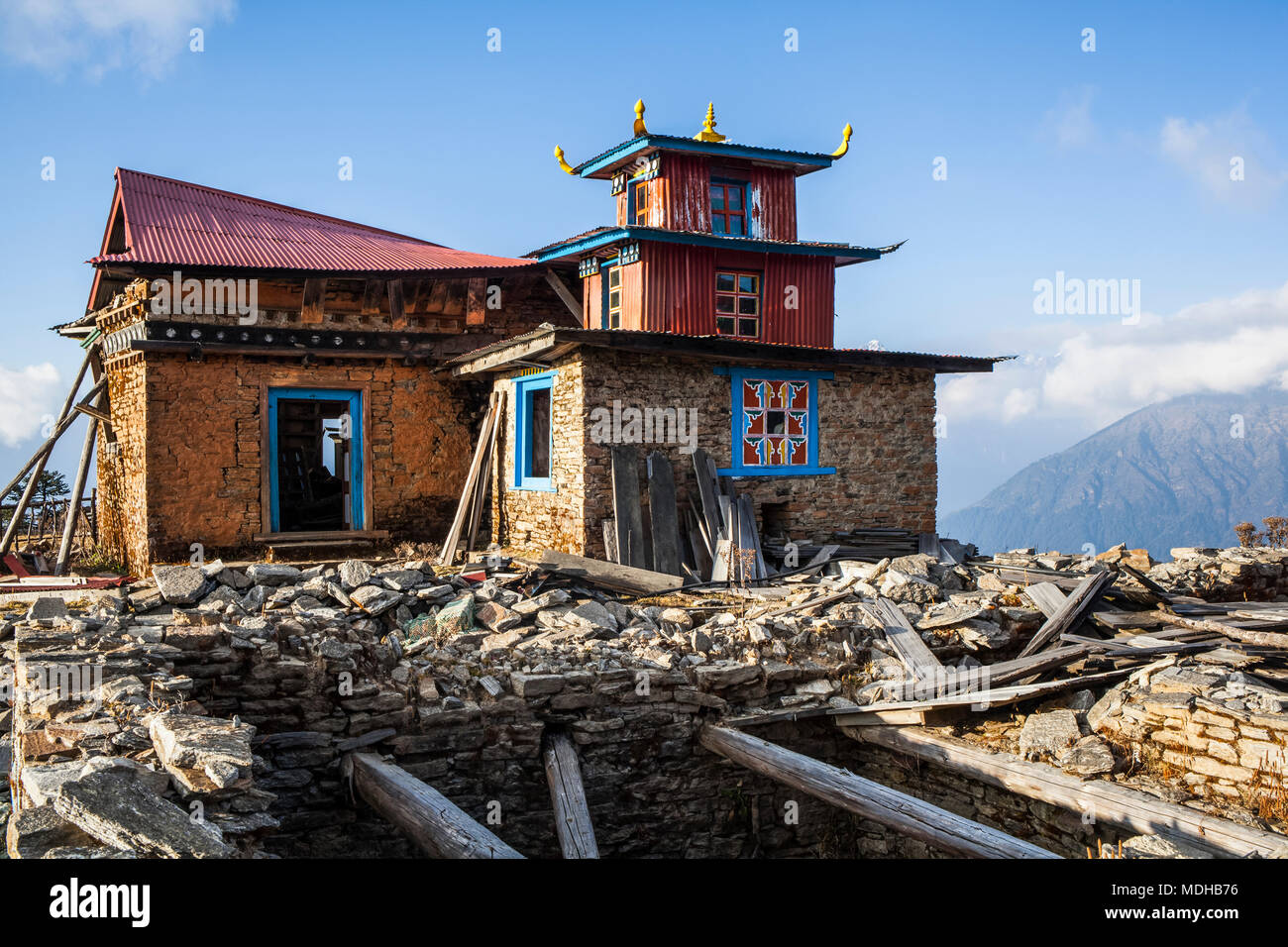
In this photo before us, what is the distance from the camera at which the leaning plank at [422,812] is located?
17.4 ft

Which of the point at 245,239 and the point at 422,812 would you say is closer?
the point at 422,812

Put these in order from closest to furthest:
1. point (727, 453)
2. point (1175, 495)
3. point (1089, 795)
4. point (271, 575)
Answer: point (1089, 795)
point (271, 575)
point (727, 453)
point (1175, 495)

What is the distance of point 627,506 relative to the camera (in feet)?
41.9

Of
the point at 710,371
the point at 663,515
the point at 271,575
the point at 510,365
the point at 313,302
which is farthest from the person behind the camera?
the point at 313,302

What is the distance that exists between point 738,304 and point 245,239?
8920 mm

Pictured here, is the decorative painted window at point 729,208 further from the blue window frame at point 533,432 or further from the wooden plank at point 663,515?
the wooden plank at point 663,515

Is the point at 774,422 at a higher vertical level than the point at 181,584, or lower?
higher

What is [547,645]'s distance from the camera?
344 inches

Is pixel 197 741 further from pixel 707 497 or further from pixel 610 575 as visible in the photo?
pixel 707 497

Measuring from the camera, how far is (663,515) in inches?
510

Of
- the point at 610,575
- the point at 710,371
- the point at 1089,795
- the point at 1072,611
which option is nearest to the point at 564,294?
the point at 710,371

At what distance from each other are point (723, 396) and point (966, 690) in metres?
6.56
